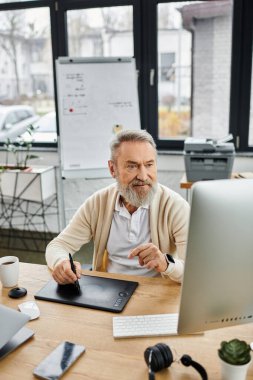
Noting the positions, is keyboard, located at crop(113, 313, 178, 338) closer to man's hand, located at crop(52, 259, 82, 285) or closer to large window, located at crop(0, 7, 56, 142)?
man's hand, located at crop(52, 259, 82, 285)

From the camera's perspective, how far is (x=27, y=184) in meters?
3.47

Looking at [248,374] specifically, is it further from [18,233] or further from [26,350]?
[18,233]

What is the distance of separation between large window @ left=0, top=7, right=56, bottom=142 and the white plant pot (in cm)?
336

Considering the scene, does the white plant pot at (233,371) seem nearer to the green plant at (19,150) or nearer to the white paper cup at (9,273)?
the white paper cup at (9,273)

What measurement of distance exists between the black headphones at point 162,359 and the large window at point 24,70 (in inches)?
127

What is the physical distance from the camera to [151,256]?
130cm

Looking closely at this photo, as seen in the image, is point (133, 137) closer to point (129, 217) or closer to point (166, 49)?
point (129, 217)

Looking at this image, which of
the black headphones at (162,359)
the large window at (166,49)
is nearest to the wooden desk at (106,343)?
the black headphones at (162,359)

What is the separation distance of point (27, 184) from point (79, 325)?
8.27ft

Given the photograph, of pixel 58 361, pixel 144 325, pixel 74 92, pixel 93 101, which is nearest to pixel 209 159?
pixel 93 101

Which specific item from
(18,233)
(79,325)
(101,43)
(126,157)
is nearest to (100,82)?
(101,43)

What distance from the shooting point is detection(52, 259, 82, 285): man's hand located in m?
Result: 1.30

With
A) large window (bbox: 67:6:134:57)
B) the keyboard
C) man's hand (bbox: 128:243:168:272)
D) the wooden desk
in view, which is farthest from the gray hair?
large window (bbox: 67:6:134:57)

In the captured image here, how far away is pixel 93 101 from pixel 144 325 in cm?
223
